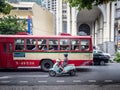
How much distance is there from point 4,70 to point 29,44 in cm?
308

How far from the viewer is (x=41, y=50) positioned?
740 inches

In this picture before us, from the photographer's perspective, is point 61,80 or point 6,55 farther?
point 6,55

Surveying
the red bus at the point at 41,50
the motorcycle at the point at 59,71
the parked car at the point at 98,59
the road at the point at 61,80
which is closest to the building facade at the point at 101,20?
the parked car at the point at 98,59

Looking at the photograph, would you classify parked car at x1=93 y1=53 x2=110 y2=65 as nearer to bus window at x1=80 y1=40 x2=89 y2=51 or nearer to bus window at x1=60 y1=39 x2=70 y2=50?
Answer: bus window at x1=80 y1=40 x2=89 y2=51

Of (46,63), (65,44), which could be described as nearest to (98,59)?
(65,44)

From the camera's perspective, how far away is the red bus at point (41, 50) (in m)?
18.6

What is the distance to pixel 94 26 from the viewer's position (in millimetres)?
70562

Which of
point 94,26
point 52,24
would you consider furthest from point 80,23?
point 52,24

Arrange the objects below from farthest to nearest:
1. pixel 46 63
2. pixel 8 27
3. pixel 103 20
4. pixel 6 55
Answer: pixel 103 20 → pixel 8 27 → pixel 46 63 → pixel 6 55

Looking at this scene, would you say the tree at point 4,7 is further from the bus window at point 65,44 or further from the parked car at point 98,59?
the parked car at point 98,59

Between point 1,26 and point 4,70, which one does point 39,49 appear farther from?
point 1,26

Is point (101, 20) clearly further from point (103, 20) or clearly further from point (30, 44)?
point (30, 44)

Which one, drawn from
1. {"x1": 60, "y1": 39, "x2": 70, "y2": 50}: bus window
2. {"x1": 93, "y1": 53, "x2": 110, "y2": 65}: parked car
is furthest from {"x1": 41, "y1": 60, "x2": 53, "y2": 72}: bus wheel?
{"x1": 93, "y1": 53, "x2": 110, "y2": 65}: parked car

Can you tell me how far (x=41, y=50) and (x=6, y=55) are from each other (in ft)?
8.44
